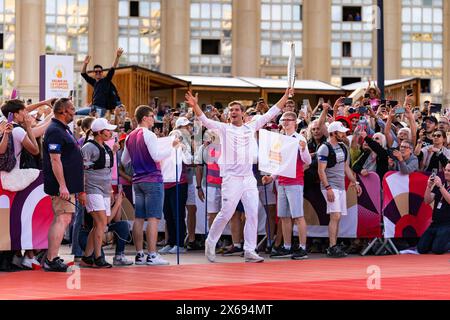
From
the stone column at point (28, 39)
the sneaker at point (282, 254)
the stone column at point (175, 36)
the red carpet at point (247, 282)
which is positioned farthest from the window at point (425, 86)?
the red carpet at point (247, 282)

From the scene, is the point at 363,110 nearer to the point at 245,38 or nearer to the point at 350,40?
the point at 245,38

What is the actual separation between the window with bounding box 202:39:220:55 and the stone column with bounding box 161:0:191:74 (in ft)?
2.85

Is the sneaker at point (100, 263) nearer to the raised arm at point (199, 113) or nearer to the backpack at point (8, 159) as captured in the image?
the backpack at point (8, 159)

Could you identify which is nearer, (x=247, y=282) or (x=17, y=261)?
(x=247, y=282)

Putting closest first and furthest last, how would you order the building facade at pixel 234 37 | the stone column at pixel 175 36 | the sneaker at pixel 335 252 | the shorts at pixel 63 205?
the shorts at pixel 63 205
the sneaker at pixel 335 252
the building facade at pixel 234 37
the stone column at pixel 175 36

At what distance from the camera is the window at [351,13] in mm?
51281

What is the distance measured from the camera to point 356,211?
714 inches

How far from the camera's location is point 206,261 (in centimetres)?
1658

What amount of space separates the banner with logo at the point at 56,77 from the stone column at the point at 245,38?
28008 millimetres

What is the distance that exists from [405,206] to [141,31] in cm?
3300

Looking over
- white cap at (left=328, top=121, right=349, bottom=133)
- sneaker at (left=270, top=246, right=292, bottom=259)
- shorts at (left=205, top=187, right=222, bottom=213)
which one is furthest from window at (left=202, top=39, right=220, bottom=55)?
sneaker at (left=270, top=246, right=292, bottom=259)

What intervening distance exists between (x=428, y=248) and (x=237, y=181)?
3704 mm

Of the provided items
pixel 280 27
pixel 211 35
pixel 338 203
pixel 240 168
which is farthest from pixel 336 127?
pixel 280 27
